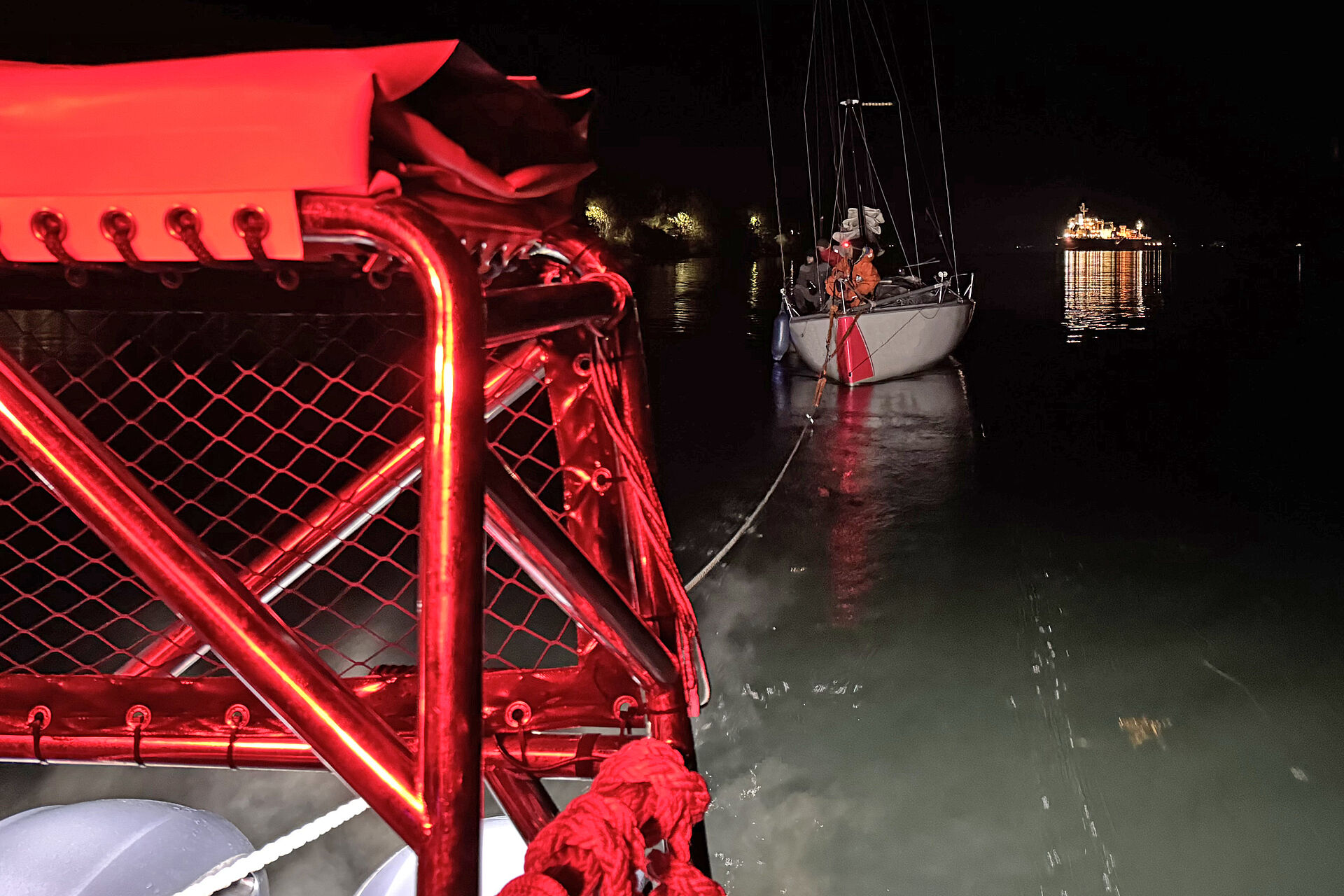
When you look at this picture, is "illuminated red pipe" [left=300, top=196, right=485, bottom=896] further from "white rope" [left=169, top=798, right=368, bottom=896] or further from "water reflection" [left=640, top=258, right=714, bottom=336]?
"water reflection" [left=640, top=258, right=714, bottom=336]

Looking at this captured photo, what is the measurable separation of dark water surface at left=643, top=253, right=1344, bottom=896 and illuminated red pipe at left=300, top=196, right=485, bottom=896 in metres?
2.10

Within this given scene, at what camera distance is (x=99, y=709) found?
172 cm

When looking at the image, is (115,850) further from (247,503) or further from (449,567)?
(247,503)

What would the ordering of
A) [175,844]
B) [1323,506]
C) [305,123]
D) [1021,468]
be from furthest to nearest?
[1021,468], [1323,506], [175,844], [305,123]

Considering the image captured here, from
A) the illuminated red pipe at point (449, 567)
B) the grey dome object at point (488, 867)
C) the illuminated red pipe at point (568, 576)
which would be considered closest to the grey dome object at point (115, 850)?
the grey dome object at point (488, 867)

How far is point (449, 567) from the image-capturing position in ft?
3.01

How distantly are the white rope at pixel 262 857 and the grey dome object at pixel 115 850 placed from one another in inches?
1.9

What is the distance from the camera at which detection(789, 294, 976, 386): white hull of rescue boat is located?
1175cm

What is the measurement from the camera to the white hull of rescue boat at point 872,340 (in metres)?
11.8

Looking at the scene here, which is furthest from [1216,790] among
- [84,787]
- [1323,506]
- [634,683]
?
[1323,506]

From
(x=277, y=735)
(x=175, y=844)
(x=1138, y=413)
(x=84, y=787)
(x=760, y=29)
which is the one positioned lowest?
(x=1138, y=413)

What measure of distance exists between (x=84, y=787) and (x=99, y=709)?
195 cm

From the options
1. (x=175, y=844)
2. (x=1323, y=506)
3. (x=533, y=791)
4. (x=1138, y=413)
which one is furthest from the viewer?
(x=1138, y=413)

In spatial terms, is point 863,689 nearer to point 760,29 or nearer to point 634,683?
point 634,683
